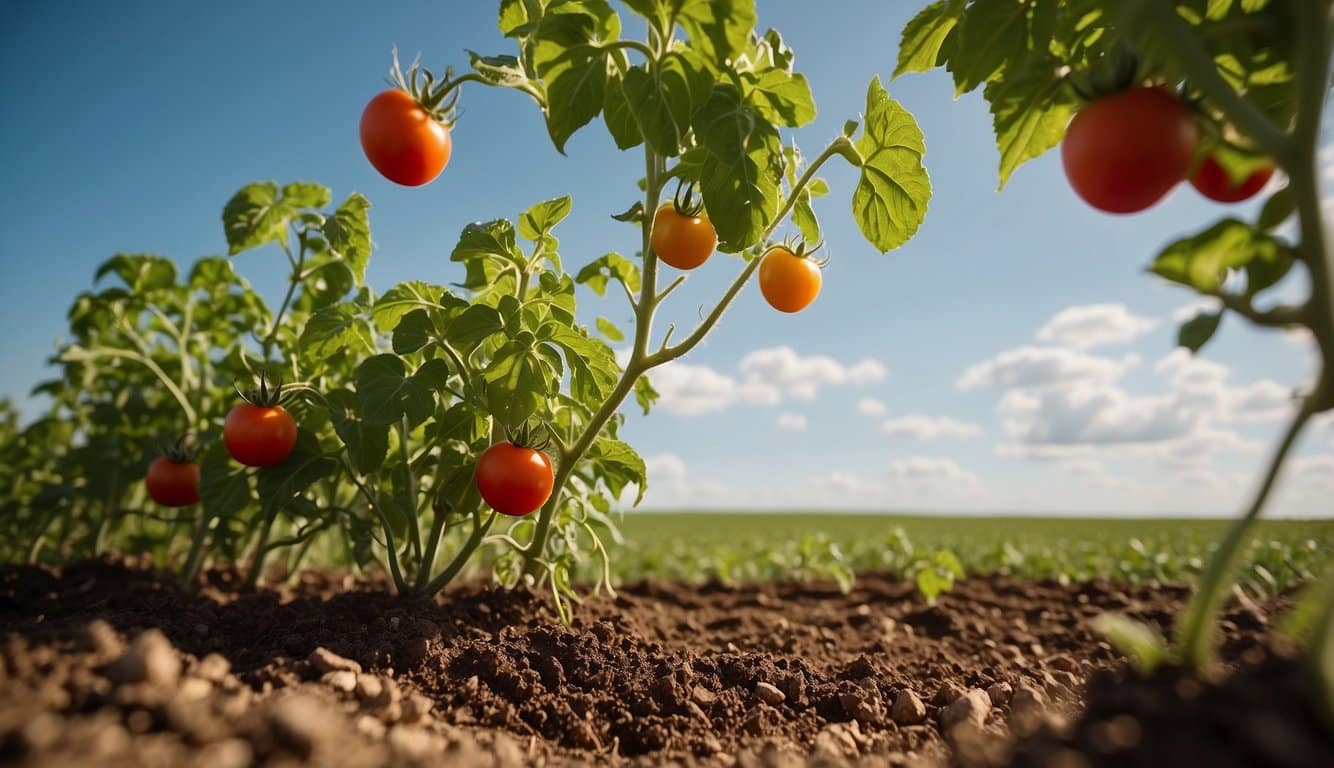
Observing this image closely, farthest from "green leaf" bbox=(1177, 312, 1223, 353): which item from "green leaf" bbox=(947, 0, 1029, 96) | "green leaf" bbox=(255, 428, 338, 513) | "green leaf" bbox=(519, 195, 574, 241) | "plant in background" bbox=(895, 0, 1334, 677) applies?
"green leaf" bbox=(255, 428, 338, 513)

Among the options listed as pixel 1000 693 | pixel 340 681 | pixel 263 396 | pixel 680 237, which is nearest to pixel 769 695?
pixel 1000 693

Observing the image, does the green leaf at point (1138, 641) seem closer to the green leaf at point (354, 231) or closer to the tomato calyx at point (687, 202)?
the tomato calyx at point (687, 202)

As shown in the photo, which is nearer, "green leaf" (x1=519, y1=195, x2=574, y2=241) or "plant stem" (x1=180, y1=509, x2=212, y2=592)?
"green leaf" (x1=519, y1=195, x2=574, y2=241)

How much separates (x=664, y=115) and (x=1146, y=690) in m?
1.95

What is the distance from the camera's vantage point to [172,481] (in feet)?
12.4

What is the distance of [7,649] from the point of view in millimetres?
1654

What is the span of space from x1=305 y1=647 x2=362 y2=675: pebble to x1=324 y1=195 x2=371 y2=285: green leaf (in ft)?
6.19

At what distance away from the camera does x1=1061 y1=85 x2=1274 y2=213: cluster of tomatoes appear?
153 cm

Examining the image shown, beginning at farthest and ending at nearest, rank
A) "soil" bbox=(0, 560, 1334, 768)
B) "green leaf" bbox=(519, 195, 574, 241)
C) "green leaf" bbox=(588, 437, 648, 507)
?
"green leaf" bbox=(588, 437, 648, 507) < "green leaf" bbox=(519, 195, 574, 241) < "soil" bbox=(0, 560, 1334, 768)

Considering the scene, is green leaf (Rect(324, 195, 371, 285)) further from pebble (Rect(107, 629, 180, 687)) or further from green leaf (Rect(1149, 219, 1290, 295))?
green leaf (Rect(1149, 219, 1290, 295))

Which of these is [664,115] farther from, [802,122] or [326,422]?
[326,422]

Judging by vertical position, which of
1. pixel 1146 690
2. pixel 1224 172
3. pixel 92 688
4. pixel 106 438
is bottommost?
pixel 92 688

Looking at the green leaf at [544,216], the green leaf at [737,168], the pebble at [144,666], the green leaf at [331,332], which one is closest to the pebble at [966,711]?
the green leaf at [737,168]

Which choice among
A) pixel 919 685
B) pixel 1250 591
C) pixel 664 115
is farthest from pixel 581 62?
pixel 1250 591
